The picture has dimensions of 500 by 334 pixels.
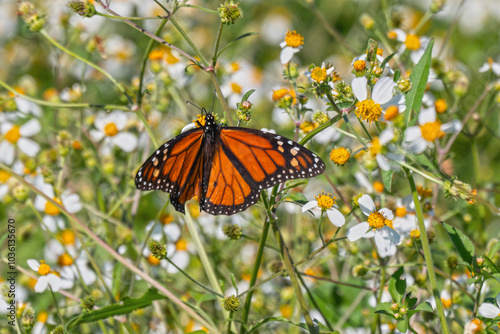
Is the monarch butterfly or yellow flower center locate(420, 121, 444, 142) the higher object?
the monarch butterfly

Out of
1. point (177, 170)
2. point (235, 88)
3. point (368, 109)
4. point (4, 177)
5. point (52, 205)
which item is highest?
point (235, 88)

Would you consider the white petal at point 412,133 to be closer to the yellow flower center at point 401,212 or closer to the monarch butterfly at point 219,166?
the monarch butterfly at point 219,166

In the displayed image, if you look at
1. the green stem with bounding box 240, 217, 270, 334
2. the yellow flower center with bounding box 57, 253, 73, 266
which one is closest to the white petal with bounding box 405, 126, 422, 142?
the green stem with bounding box 240, 217, 270, 334

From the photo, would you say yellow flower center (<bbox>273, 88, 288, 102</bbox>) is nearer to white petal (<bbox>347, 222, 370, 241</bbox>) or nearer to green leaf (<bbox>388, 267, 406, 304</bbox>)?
white petal (<bbox>347, 222, 370, 241</bbox>)

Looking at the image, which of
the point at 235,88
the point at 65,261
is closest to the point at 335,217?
the point at 65,261

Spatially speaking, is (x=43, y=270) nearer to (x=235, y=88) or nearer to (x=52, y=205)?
(x=52, y=205)

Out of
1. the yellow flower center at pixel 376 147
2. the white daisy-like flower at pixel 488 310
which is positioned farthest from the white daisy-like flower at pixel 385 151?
the white daisy-like flower at pixel 488 310
